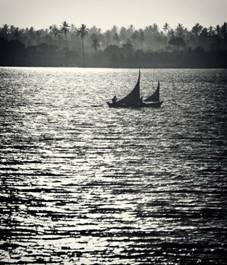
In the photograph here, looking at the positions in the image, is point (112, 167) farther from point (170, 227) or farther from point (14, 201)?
point (170, 227)

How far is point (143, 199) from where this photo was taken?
40.3m

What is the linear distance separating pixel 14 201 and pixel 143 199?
938cm

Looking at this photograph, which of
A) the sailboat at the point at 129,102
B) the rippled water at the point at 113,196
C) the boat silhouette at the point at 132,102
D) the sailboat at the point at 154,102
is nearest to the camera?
the rippled water at the point at 113,196

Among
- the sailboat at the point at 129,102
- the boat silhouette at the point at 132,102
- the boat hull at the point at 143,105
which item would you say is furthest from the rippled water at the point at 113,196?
the boat hull at the point at 143,105

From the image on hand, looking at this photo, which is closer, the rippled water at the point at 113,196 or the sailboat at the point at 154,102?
the rippled water at the point at 113,196

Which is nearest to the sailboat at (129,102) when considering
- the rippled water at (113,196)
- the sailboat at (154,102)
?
the sailboat at (154,102)

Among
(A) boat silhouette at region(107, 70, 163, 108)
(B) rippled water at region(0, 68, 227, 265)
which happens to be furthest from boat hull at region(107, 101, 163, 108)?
(B) rippled water at region(0, 68, 227, 265)

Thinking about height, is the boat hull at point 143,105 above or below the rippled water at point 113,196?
above

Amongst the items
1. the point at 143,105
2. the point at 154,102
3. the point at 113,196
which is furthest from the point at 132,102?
the point at 113,196

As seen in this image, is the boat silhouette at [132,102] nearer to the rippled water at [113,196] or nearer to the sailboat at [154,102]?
the sailboat at [154,102]

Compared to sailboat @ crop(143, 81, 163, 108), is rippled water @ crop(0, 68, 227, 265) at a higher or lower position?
lower

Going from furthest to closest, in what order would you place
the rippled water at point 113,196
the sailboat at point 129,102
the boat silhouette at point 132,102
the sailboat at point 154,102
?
the sailboat at point 154,102 < the sailboat at point 129,102 < the boat silhouette at point 132,102 < the rippled water at point 113,196

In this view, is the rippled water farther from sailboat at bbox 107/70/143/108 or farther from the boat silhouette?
sailboat at bbox 107/70/143/108

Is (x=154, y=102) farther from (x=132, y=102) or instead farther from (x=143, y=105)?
(x=132, y=102)
